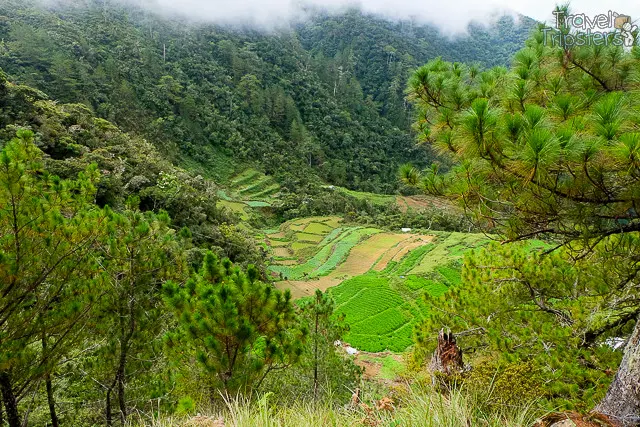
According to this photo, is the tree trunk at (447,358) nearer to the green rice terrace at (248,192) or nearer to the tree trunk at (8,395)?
the tree trunk at (8,395)

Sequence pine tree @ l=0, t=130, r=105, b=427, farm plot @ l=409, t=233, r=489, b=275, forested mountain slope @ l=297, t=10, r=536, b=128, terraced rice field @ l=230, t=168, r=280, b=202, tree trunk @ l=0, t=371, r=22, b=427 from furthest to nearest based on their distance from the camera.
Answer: forested mountain slope @ l=297, t=10, r=536, b=128 → terraced rice field @ l=230, t=168, r=280, b=202 → farm plot @ l=409, t=233, r=489, b=275 → tree trunk @ l=0, t=371, r=22, b=427 → pine tree @ l=0, t=130, r=105, b=427

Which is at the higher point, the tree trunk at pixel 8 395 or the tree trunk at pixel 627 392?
the tree trunk at pixel 627 392

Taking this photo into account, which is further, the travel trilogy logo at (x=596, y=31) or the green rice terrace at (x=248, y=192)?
the green rice terrace at (x=248, y=192)

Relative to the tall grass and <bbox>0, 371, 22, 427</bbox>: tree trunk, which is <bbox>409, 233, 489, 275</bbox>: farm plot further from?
<bbox>0, 371, 22, 427</bbox>: tree trunk

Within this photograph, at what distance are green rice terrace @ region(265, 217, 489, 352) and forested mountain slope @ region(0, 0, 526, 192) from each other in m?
20.5

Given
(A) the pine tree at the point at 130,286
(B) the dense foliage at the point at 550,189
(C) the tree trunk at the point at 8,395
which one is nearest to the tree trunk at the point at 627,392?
(B) the dense foliage at the point at 550,189

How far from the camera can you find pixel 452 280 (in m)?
20.7

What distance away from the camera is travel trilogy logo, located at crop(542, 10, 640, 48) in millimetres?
3508

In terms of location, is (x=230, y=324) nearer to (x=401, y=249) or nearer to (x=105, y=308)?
(x=105, y=308)

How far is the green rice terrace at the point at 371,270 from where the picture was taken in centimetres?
1775

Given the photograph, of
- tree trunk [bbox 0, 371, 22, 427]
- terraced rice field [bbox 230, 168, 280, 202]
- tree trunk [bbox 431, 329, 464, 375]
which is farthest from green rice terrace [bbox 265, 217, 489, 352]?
tree trunk [bbox 0, 371, 22, 427]

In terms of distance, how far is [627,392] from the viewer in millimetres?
2471

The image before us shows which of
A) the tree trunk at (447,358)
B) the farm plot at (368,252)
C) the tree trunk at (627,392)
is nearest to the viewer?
the tree trunk at (627,392)

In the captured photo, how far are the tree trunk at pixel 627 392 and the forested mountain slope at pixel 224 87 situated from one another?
144 ft
